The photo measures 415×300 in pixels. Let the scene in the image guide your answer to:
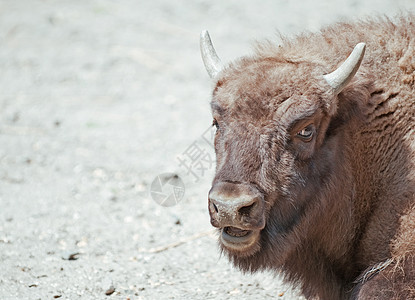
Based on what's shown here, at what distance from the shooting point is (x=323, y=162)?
4.51 meters

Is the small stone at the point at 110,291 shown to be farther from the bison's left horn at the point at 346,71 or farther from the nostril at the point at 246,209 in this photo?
the bison's left horn at the point at 346,71

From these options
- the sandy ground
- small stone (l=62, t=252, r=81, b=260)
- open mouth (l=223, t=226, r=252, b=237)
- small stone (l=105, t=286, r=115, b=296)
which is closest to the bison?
open mouth (l=223, t=226, r=252, b=237)

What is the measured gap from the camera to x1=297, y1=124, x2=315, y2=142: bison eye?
14.3 ft

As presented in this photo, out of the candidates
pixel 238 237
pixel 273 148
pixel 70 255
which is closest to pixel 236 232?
pixel 238 237

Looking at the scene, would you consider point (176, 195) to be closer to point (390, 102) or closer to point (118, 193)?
point (118, 193)

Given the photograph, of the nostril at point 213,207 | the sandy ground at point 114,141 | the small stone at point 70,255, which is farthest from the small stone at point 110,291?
the nostril at point 213,207

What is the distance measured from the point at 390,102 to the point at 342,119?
416 millimetres

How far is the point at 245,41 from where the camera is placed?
37.2ft

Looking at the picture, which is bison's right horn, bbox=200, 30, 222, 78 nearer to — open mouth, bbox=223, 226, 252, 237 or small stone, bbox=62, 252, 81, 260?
open mouth, bbox=223, 226, 252, 237

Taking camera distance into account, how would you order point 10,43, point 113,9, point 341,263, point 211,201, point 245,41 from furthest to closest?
1. point 113,9
2. point 10,43
3. point 245,41
4. point 341,263
5. point 211,201

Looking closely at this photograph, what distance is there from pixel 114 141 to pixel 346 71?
197 inches

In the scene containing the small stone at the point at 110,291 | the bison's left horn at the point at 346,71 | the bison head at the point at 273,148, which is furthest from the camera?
the small stone at the point at 110,291

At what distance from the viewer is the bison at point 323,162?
424 centimetres

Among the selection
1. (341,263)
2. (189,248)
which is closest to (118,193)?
(189,248)
